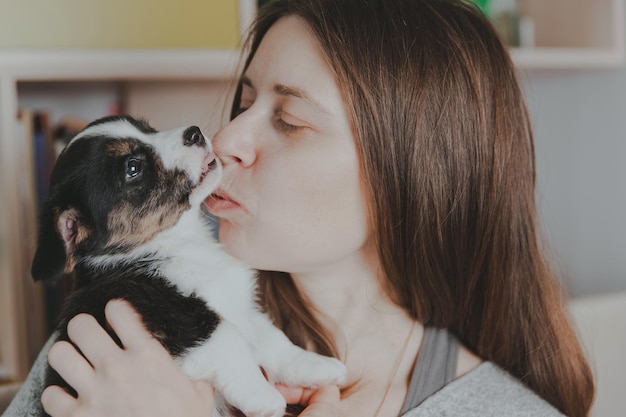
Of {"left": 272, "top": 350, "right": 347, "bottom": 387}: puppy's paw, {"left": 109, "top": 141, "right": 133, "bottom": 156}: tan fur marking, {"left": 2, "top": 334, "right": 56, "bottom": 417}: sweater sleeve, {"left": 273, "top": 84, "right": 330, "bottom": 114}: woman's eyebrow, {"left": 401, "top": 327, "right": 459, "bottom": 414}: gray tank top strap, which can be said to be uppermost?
{"left": 273, "top": 84, "right": 330, "bottom": 114}: woman's eyebrow

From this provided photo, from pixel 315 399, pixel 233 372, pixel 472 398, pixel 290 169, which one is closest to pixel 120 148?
pixel 290 169

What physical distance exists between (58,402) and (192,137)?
48 cm

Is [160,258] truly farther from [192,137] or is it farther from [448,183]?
[448,183]

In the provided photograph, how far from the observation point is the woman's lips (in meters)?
1.34

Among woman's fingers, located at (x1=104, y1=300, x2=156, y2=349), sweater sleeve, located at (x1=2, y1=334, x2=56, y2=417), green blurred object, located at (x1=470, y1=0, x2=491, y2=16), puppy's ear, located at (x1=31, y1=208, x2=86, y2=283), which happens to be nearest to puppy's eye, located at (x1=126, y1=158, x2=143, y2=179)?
puppy's ear, located at (x1=31, y1=208, x2=86, y2=283)

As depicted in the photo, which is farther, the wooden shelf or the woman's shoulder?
the wooden shelf

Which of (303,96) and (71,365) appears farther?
(303,96)

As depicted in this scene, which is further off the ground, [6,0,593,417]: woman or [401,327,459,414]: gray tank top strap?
[6,0,593,417]: woman

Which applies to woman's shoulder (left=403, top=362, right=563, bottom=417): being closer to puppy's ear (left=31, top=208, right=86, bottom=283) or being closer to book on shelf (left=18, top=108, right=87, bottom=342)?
puppy's ear (left=31, top=208, right=86, bottom=283)

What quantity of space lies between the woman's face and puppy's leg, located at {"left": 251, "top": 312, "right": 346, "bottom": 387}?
132 millimetres

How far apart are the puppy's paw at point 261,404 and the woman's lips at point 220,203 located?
1.12 feet

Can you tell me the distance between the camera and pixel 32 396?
1.34 m

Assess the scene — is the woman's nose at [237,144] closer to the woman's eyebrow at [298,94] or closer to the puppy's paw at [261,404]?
the woman's eyebrow at [298,94]

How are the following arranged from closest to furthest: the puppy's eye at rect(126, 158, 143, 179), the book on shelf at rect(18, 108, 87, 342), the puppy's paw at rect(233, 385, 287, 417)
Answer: the puppy's paw at rect(233, 385, 287, 417) → the puppy's eye at rect(126, 158, 143, 179) → the book on shelf at rect(18, 108, 87, 342)
